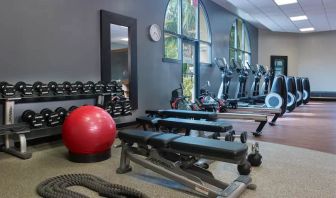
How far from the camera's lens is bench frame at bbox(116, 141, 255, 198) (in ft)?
6.37

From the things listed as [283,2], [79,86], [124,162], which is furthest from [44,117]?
[283,2]

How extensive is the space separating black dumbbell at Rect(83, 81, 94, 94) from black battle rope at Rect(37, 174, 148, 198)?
1.93 meters

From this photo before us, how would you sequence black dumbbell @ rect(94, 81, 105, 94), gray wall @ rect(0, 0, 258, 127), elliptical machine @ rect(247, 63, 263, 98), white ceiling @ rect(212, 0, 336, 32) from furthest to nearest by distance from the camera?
elliptical machine @ rect(247, 63, 263, 98) < white ceiling @ rect(212, 0, 336, 32) < black dumbbell @ rect(94, 81, 105, 94) < gray wall @ rect(0, 0, 258, 127)

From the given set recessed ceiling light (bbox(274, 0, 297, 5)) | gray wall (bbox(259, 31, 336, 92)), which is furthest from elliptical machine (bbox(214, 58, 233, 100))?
gray wall (bbox(259, 31, 336, 92))

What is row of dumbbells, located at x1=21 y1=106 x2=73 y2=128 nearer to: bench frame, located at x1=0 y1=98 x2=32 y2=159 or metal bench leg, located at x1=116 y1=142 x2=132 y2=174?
bench frame, located at x1=0 y1=98 x2=32 y2=159

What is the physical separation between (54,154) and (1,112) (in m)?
0.85

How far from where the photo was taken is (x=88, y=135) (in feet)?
Answer: 9.11

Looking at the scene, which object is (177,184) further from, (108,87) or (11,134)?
(108,87)

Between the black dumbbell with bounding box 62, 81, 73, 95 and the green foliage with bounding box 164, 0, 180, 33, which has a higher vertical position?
the green foliage with bounding box 164, 0, 180, 33

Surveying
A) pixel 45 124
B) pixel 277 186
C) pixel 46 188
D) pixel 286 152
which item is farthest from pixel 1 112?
pixel 286 152

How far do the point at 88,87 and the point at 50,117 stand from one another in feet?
2.59

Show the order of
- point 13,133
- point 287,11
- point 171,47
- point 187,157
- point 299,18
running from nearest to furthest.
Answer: point 187,157 < point 13,133 < point 171,47 < point 287,11 < point 299,18

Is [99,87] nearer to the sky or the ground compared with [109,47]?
nearer to the ground

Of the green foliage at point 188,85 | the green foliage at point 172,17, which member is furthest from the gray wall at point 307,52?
the green foliage at point 172,17
